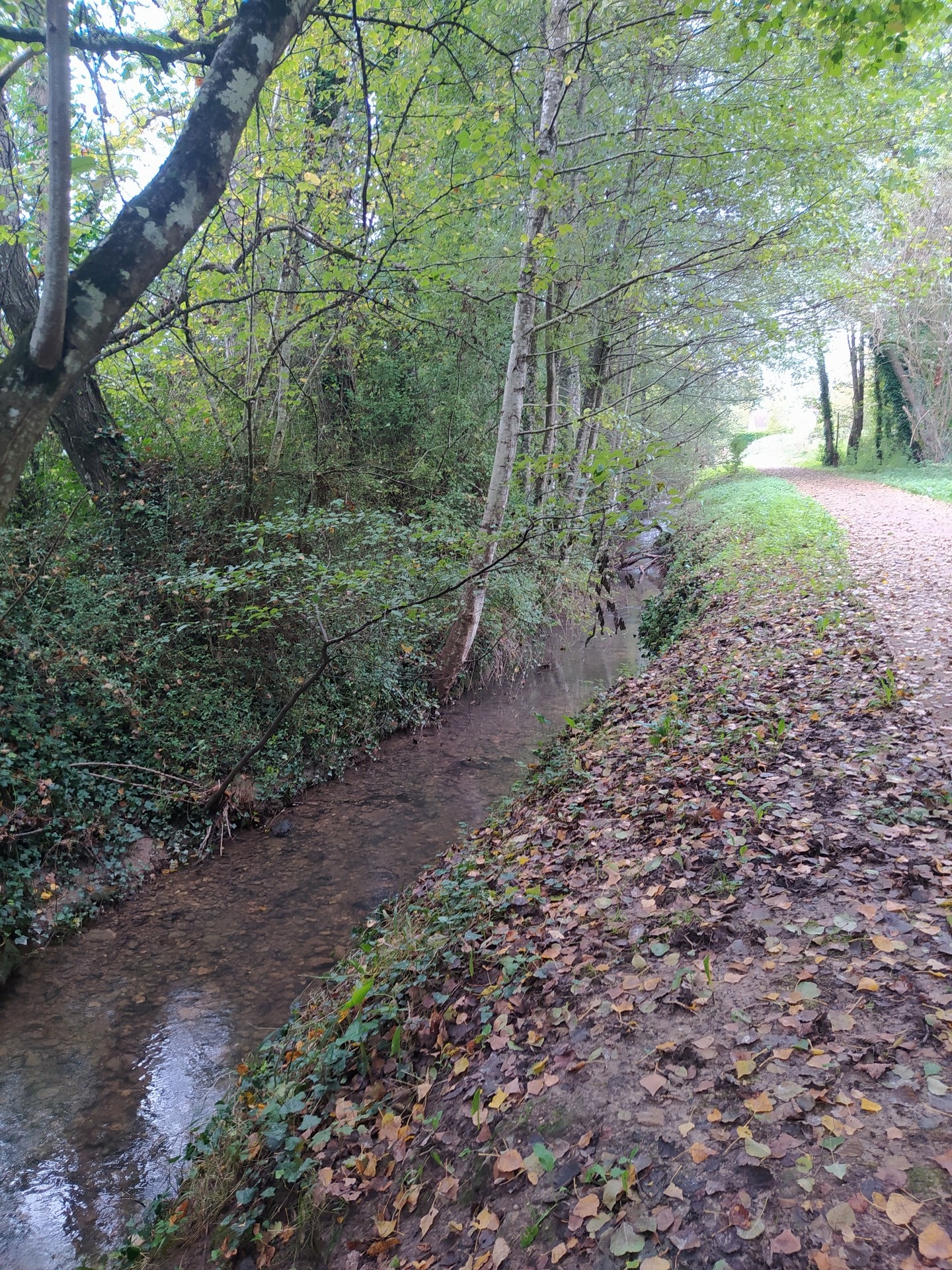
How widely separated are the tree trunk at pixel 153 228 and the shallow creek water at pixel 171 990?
3912 mm

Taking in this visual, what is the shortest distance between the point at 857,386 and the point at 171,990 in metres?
38.2

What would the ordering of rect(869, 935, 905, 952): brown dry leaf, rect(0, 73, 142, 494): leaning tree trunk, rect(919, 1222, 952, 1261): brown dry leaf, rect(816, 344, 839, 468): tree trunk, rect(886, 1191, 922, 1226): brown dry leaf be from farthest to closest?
rect(816, 344, 839, 468): tree trunk, rect(0, 73, 142, 494): leaning tree trunk, rect(869, 935, 905, 952): brown dry leaf, rect(886, 1191, 922, 1226): brown dry leaf, rect(919, 1222, 952, 1261): brown dry leaf

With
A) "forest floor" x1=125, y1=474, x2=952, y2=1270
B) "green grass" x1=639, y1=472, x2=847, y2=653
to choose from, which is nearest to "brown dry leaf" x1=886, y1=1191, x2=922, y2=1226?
"forest floor" x1=125, y1=474, x2=952, y2=1270

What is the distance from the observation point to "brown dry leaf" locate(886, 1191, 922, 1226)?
2156 mm

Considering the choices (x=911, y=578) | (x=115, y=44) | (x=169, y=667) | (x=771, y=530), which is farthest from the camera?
(x=771, y=530)

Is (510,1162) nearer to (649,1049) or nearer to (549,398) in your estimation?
(649,1049)

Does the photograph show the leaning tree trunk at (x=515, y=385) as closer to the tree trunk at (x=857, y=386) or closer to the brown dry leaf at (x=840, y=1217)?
the brown dry leaf at (x=840, y=1217)

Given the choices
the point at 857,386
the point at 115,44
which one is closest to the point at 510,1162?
the point at 115,44

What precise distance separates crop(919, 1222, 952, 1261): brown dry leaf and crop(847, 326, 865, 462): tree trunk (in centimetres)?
3606

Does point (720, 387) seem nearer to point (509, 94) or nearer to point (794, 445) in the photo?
point (509, 94)

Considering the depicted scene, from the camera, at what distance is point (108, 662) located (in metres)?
7.19

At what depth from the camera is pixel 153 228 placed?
8.84 feet

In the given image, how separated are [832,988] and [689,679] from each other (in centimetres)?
505

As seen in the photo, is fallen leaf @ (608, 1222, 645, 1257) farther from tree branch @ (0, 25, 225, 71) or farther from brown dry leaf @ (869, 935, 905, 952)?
tree branch @ (0, 25, 225, 71)
